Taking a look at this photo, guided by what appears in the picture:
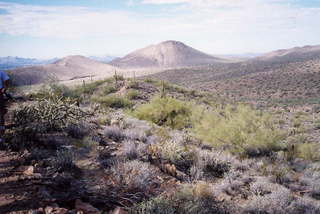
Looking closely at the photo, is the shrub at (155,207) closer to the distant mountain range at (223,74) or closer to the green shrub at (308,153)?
the green shrub at (308,153)

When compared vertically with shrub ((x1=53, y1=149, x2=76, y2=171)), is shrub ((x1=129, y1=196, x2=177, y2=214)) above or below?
below

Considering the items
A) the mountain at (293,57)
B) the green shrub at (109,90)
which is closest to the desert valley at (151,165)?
the green shrub at (109,90)

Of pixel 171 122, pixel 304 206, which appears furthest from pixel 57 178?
pixel 171 122

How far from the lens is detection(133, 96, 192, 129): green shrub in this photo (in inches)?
448

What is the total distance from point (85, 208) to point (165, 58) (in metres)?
134

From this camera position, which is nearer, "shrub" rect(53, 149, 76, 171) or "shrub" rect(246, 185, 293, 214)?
"shrub" rect(246, 185, 293, 214)

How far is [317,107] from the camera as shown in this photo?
25.5 m

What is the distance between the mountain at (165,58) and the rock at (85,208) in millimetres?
117865

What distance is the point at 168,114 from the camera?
11539 millimetres

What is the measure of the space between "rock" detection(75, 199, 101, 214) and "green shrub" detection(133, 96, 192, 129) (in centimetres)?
767

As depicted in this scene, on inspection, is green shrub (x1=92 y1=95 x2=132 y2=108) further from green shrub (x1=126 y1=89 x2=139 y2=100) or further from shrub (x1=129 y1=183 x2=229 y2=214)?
shrub (x1=129 y1=183 x2=229 y2=214)

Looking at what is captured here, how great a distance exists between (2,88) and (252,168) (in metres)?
6.94

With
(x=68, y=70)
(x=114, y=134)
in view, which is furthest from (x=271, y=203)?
(x=68, y=70)

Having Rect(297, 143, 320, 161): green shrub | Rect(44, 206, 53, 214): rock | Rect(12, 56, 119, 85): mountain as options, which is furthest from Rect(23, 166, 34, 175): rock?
Rect(12, 56, 119, 85): mountain
